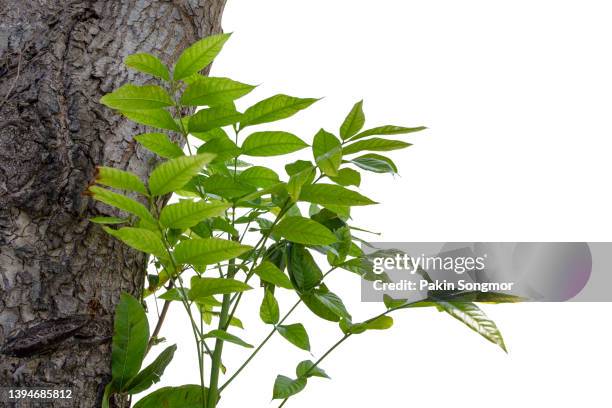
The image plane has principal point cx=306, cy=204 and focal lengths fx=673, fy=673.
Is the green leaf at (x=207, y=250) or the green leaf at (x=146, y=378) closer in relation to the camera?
the green leaf at (x=207, y=250)

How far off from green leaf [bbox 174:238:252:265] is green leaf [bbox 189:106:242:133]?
17cm

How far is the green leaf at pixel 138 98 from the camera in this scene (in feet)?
2.52

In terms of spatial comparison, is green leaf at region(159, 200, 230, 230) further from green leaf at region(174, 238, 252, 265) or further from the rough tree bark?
the rough tree bark

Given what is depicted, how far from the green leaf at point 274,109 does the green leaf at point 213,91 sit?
3cm

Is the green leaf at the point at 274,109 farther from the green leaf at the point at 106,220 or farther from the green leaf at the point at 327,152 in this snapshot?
the green leaf at the point at 106,220

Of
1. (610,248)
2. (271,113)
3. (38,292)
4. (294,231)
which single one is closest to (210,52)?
(271,113)

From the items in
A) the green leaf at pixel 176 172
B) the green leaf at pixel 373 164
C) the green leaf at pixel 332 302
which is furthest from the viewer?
the green leaf at pixel 332 302

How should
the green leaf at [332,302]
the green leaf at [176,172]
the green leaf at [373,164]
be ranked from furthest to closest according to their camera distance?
the green leaf at [332,302] → the green leaf at [373,164] → the green leaf at [176,172]

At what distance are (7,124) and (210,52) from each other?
30cm

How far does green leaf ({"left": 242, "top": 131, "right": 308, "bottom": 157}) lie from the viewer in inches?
33.6

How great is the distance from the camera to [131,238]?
72 centimetres

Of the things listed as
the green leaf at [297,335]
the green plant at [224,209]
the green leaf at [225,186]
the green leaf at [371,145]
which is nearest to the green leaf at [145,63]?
the green plant at [224,209]

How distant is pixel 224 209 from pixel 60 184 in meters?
0.30

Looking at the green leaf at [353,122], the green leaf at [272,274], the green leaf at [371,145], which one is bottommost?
the green leaf at [272,274]
